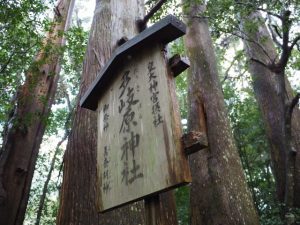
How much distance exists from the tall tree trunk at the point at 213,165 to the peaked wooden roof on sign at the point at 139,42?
8.42 feet

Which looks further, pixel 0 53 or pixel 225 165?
pixel 0 53

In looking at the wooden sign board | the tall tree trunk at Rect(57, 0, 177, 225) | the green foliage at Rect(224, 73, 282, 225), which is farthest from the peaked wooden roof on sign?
the green foliage at Rect(224, 73, 282, 225)

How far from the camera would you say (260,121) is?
888 cm

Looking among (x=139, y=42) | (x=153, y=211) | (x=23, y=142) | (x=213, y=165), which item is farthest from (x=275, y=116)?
(x=153, y=211)

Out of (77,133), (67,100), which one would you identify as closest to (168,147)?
(77,133)

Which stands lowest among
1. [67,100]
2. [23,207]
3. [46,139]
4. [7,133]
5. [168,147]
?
[168,147]

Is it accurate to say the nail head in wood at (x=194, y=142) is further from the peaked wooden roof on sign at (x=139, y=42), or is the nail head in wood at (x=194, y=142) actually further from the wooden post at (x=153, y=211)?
the peaked wooden roof on sign at (x=139, y=42)

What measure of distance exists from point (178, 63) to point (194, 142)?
59 centimetres

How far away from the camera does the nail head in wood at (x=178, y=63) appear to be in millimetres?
2111

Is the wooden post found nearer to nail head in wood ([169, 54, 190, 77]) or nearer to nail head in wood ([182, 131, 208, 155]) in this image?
nail head in wood ([182, 131, 208, 155])

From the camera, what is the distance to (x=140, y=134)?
211 cm

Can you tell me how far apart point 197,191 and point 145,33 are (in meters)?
3.27

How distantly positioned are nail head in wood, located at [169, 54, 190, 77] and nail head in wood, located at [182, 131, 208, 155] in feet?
1.73

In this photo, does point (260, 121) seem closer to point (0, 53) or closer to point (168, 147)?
point (0, 53)
